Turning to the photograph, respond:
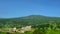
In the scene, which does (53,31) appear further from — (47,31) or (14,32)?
(14,32)

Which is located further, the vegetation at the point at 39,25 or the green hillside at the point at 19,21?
the green hillside at the point at 19,21

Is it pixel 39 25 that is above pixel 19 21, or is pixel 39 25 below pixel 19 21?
below

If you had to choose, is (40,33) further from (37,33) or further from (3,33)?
(3,33)

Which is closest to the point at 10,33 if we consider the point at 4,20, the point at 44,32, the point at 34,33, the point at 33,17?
the point at 34,33

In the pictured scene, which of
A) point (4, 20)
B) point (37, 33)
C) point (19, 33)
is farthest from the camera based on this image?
point (4, 20)

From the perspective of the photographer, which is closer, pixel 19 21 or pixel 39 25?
pixel 39 25

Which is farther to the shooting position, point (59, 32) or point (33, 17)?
point (33, 17)

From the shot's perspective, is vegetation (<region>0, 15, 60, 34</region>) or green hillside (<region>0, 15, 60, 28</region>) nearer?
vegetation (<region>0, 15, 60, 34</region>)

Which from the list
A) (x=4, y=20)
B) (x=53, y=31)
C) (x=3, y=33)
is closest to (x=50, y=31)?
(x=53, y=31)

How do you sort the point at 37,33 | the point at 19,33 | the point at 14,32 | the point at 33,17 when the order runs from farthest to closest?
the point at 33,17 → the point at 14,32 → the point at 19,33 → the point at 37,33
